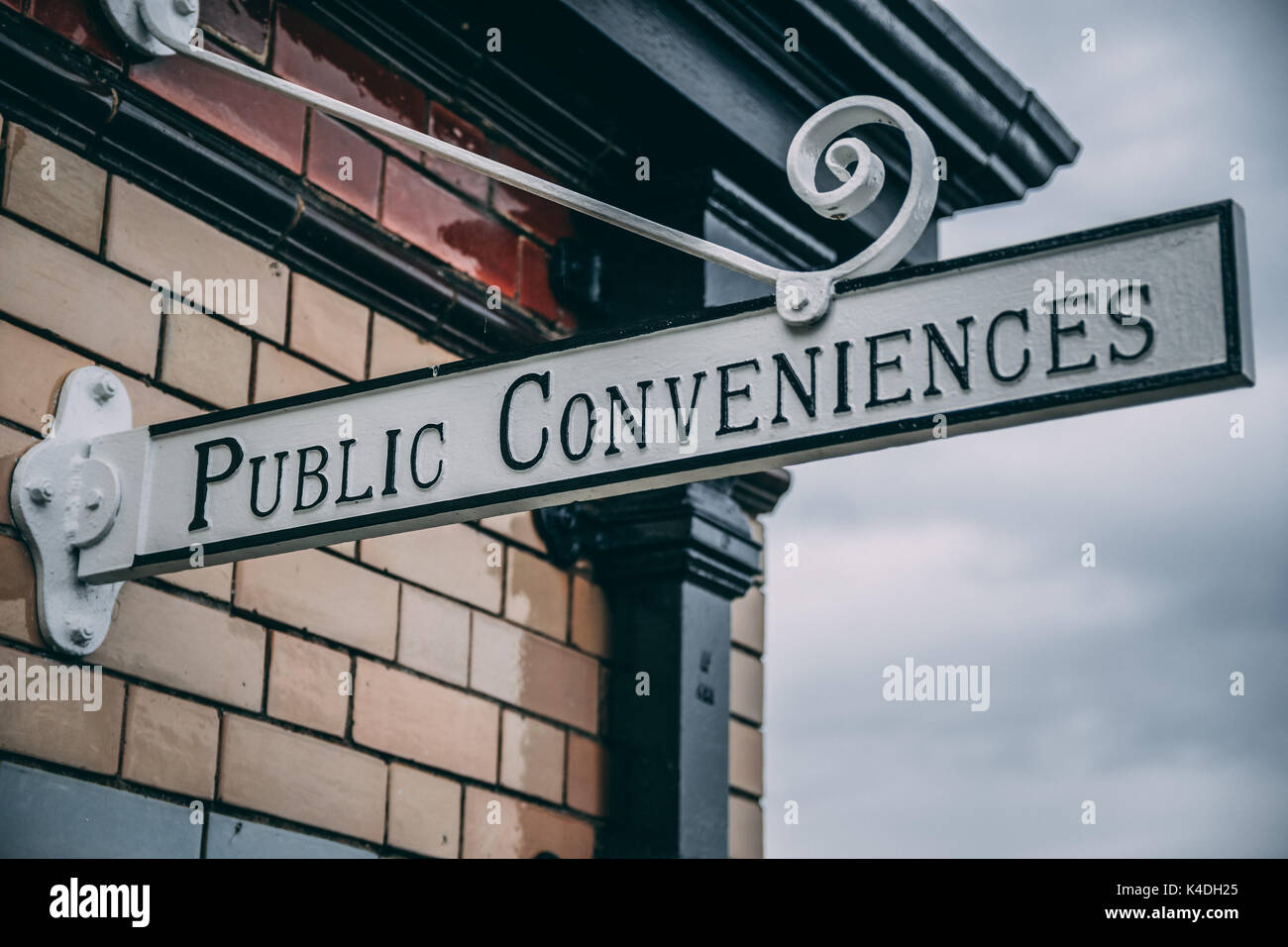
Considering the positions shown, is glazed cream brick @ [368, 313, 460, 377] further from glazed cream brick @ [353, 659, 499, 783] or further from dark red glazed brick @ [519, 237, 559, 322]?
glazed cream brick @ [353, 659, 499, 783]

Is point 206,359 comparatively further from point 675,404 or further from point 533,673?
point 675,404

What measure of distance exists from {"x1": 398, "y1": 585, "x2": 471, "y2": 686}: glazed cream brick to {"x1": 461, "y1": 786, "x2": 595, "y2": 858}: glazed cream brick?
1.13ft

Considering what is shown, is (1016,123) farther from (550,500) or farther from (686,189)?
(550,500)

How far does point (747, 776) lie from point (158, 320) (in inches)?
106

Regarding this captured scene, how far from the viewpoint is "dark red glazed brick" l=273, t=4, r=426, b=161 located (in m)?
4.50

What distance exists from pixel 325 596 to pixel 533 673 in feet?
2.79

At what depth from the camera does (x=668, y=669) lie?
525 cm

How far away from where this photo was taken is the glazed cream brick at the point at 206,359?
13.4 ft

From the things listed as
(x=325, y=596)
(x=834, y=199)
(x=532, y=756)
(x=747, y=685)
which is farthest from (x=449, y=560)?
(x=834, y=199)

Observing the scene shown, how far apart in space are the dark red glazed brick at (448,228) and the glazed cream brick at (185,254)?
49 centimetres

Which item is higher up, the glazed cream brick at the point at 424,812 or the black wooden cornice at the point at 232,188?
the black wooden cornice at the point at 232,188

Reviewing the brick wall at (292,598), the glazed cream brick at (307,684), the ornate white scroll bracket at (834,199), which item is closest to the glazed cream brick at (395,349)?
the brick wall at (292,598)

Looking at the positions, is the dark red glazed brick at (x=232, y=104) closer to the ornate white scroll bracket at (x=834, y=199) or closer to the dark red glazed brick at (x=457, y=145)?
the dark red glazed brick at (x=457, y=145)

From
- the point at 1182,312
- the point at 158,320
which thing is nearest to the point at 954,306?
the point at 1182,312
